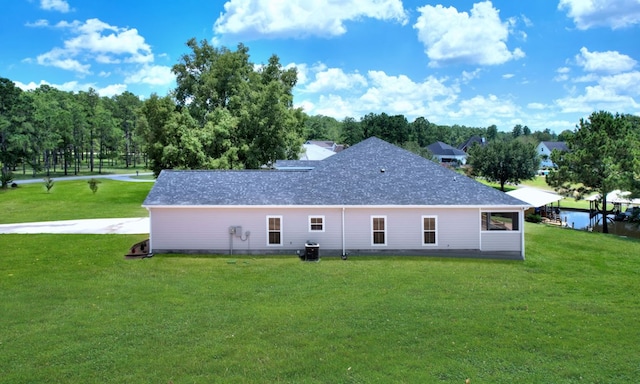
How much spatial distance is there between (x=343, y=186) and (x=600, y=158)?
18671mm

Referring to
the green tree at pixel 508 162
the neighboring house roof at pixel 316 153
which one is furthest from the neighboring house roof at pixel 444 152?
the green tree at pixel 508 162

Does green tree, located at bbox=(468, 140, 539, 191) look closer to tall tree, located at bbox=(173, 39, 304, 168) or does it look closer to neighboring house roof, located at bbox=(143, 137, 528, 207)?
tall tree, located at bbox=(173, 39, 304, 168)

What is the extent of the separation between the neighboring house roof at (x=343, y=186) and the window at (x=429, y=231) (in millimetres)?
900

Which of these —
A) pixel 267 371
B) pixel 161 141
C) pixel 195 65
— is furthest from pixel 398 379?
pixel 195 65

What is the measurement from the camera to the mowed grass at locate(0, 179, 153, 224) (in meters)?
34.2

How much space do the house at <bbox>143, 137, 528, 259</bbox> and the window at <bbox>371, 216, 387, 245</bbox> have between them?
5 cm

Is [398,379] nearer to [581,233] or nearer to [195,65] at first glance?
[581,233]

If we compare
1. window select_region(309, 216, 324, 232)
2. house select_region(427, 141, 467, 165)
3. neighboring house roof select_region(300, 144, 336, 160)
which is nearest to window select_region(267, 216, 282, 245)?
window select_region(309, 216, 324, 232)

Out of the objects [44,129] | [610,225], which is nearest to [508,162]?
[610,225]

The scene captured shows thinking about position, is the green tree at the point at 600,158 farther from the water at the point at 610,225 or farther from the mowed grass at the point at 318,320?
the mowed grass at the point at 318,320

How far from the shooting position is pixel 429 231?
20719 millimetres

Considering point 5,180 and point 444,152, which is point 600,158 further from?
point 444,152

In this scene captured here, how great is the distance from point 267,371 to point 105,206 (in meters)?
34.8

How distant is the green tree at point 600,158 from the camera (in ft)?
90.6
